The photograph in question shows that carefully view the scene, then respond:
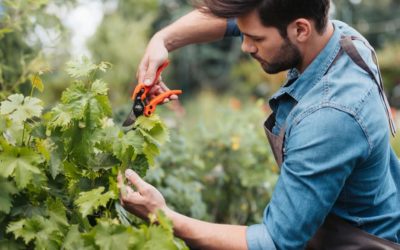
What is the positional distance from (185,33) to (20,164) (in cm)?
120

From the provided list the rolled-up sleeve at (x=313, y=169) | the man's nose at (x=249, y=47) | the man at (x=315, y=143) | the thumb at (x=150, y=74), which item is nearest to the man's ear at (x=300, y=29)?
the man at (x=315, y=143)

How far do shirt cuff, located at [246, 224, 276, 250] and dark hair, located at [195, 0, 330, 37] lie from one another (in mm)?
674

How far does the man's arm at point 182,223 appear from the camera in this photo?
192 cm

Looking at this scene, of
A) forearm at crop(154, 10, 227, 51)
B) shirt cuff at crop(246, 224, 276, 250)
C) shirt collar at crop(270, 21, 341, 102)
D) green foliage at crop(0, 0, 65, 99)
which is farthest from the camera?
green foliage at crop(0, 0, 65, 99)

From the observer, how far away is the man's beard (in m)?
2.12

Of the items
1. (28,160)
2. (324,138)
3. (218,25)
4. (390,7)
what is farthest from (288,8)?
(390,7)

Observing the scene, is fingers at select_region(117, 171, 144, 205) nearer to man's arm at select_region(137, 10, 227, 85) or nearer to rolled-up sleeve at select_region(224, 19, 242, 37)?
man's arm at select_region(137, 10, 227, 85)

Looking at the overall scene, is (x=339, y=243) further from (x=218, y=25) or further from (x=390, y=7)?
(x=390, y=7)

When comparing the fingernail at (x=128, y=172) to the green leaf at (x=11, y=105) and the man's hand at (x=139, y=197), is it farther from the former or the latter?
the green leaf at (x=11, y=105)

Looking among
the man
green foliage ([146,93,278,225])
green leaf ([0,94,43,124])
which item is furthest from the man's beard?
green foliage ([146,93,278,225])

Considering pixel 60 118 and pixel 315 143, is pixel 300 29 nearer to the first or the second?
pixel 315 143

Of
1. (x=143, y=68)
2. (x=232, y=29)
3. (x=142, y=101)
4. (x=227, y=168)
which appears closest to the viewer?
(x=142, y=101)

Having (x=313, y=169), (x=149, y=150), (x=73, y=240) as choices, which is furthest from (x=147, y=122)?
(x=313, y=169)

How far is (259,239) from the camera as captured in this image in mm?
2008
